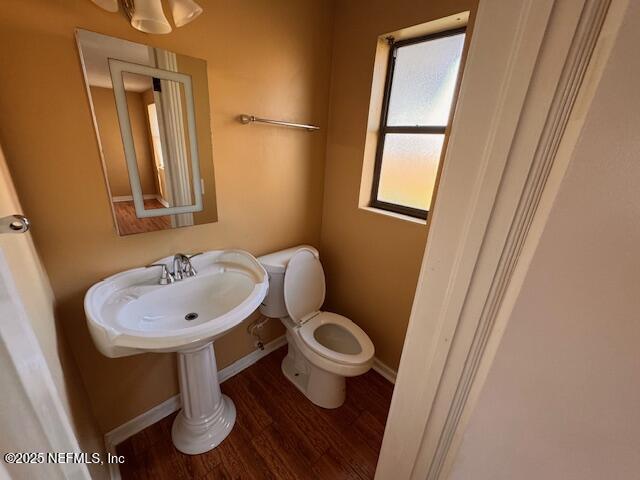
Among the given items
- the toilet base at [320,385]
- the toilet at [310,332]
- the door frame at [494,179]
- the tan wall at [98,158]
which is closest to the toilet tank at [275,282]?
the toilet at [310,332]

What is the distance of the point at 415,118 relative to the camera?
146 centimetres

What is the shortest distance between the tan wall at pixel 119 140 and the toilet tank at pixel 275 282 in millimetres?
696

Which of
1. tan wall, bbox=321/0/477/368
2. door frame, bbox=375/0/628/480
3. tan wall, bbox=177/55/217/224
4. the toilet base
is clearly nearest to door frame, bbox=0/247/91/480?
door frame, bbox=375/0/628/480

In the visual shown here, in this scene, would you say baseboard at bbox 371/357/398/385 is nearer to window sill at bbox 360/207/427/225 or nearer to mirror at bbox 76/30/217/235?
window sill at bbox 360/207/427/225

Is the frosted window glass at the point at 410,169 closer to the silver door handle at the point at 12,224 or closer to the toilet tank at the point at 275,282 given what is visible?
the toilet tank at the point at 275,282

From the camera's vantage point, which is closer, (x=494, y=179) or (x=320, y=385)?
(x=494, y=179)

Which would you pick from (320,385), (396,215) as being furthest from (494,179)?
(320,385)

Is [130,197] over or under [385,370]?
over

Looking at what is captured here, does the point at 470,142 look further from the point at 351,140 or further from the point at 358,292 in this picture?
the point at 358,292

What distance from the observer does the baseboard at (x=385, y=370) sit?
5.66 ft

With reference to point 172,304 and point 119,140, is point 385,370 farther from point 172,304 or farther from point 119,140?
point 119,140

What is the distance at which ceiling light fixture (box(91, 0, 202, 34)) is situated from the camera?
0.88m

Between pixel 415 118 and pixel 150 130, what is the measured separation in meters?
1.34

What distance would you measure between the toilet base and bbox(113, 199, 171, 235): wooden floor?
3.45ft
